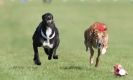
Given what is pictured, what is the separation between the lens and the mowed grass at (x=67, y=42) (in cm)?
1421

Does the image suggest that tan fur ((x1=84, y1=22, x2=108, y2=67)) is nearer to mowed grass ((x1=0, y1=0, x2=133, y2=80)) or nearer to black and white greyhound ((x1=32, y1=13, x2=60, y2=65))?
mowed grass ((x1=0, y1=0, x2=133, y2=80))

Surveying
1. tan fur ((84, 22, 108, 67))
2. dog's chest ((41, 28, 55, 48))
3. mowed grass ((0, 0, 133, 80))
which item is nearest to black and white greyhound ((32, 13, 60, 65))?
dog's chest ((41, 28, 55, 48))

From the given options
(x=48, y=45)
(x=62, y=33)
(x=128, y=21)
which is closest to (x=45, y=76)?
(x=48, y=45)

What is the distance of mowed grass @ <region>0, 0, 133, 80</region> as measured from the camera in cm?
1421

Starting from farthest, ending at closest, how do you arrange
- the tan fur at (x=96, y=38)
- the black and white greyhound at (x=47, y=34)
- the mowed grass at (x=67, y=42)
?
the tan fur at (x=96, y=38)
the black and white greyhound at (x=47, y=34)
the mowed grass at (x=67, y=42)

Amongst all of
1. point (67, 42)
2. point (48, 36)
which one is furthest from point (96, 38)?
point (67, 42)

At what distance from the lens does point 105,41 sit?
14.8 meters

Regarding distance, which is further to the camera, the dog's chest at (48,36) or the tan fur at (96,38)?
the tan fur at (96,38)

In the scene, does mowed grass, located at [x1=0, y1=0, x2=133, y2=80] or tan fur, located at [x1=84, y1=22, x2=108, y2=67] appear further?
tan fur, located at [x1=84, y1=22, x2=108, y2=67]

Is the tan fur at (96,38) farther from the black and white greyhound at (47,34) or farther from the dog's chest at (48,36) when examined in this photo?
the dog's chest at (48,36)

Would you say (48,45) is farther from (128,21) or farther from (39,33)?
(128,21)

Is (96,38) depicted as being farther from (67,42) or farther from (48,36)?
(67,42)

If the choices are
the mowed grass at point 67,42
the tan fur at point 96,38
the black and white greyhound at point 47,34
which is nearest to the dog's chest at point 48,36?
the black and white greyhound at point 47,34

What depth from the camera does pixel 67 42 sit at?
1314 inches
